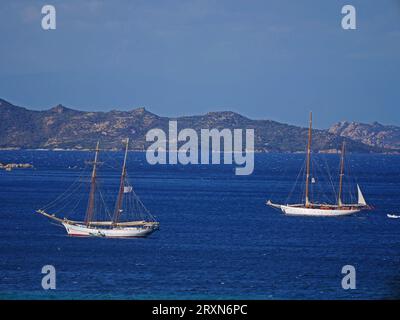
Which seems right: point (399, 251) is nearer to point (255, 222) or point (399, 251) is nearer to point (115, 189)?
point (255, 222)

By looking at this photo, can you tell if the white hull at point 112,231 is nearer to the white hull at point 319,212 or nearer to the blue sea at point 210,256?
the blue sea at point 210,256

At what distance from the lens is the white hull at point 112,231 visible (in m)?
58.0

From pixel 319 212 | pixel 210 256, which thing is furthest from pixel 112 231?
pixel 319 212

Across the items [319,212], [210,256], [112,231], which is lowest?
[210,256]

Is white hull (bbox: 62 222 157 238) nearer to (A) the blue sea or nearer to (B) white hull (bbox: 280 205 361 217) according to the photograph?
(A) the blue sea

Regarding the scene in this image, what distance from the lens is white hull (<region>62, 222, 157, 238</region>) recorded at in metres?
58.0

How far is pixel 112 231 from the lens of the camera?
190 feet

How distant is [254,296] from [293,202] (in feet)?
189

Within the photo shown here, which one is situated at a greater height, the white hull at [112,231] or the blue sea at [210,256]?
the white hull at [112,231]

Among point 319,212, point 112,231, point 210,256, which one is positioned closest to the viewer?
point 210,256

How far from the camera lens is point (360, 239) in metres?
60.9

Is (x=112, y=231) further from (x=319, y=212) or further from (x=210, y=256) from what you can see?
(x=319, y=212)

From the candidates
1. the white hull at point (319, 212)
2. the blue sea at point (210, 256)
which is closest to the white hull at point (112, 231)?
the blue sea at point (210, 256)

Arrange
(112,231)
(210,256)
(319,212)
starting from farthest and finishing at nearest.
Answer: (319,212) < (112,231) < (210,256)
